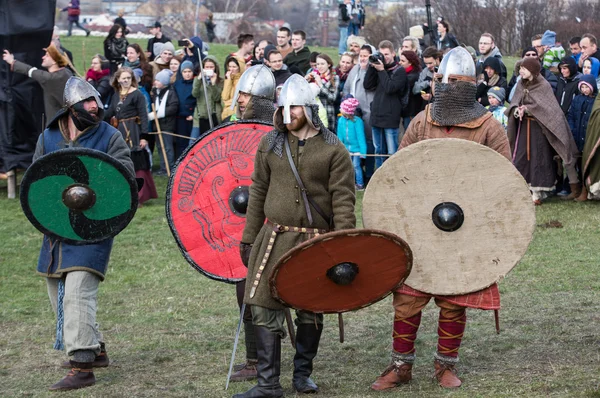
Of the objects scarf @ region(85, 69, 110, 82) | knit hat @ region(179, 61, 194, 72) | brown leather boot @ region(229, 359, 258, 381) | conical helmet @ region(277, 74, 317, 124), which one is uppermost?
conical helmet @ region(277, 74, 317, 124)

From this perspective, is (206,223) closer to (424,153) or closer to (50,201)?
(50,201)

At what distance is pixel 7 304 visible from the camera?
8219mm

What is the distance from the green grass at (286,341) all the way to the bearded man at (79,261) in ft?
0.68

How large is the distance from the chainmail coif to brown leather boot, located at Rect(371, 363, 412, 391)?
4.34 ft

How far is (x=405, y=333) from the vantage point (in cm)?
566

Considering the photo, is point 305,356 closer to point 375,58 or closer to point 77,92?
point 77,92

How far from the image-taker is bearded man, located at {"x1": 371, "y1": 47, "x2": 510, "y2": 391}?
18.4 feet

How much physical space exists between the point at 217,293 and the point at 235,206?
8.04 ft

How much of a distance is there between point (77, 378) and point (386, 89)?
277 inches

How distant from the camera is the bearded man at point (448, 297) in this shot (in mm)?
5598

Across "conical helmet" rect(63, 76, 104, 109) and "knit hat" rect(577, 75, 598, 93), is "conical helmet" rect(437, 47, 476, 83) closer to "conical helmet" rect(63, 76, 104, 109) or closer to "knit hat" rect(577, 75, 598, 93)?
"conical helmet" rect(63, 76, 104, 109)

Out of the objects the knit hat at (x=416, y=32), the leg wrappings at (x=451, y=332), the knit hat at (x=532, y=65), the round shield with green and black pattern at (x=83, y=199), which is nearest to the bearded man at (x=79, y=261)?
the round shield with green and black pattern at (x=83, y=199)

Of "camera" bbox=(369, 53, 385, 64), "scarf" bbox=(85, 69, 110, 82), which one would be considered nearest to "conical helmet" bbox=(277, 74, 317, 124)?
"camera" bbox=(369, 53, 385, 64)

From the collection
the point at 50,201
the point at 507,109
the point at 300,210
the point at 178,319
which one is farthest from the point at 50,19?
the point at 300,210
